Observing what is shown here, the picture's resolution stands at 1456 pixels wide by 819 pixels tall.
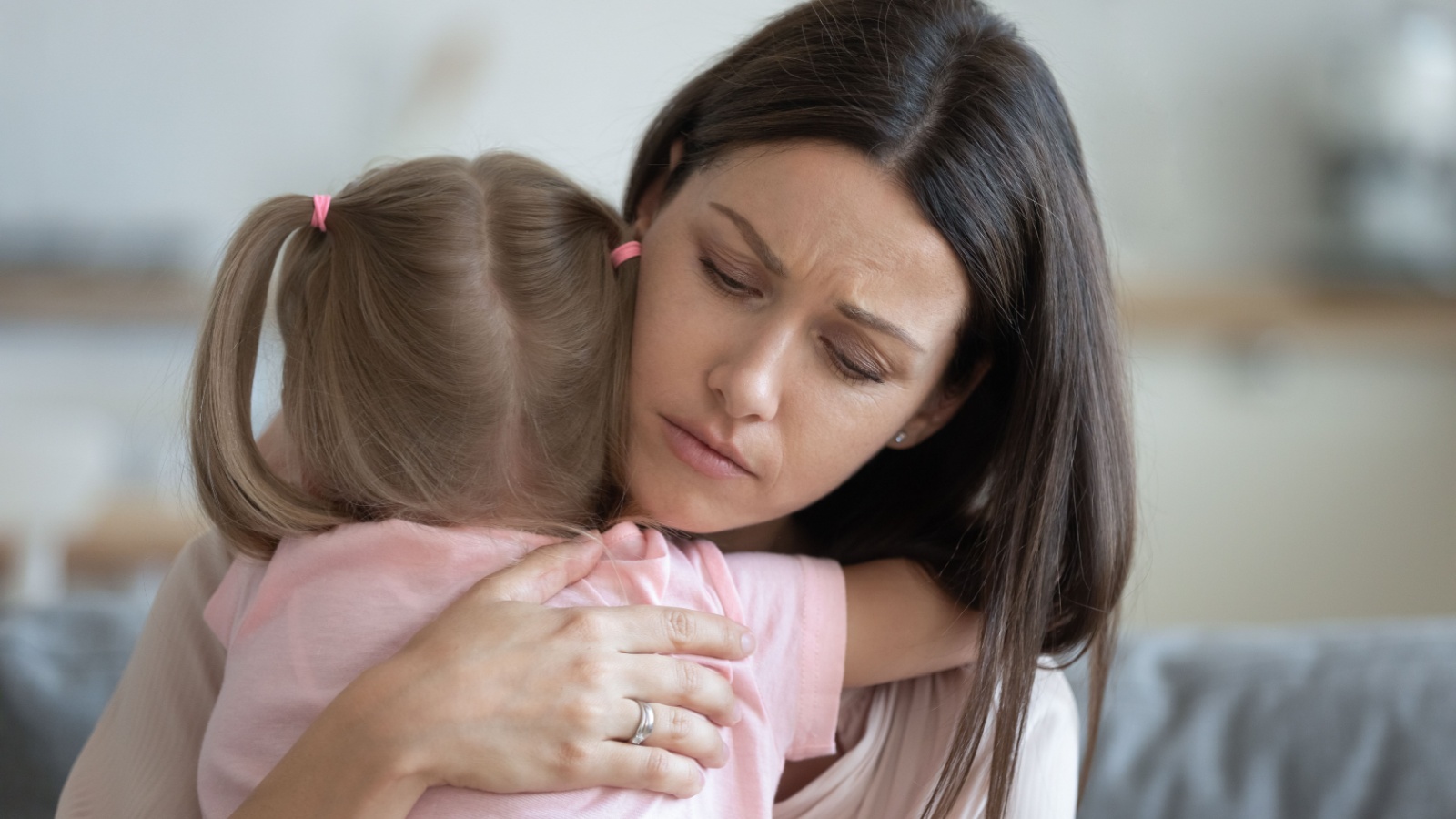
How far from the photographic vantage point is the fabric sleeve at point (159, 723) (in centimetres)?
105

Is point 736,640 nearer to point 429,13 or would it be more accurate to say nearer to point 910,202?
point 910,202

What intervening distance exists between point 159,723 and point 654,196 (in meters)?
0.66

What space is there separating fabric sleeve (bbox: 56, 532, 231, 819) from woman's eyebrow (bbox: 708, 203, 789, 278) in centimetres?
57

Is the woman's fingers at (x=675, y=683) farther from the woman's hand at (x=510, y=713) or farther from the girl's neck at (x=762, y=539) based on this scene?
the girl's neck at (x=762, y=539)

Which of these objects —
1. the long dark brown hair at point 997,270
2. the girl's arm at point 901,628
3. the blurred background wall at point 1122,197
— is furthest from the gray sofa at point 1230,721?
the blurred background wall at point 1122,197

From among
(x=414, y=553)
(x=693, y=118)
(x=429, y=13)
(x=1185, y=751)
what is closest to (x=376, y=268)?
(x=414, y=553)

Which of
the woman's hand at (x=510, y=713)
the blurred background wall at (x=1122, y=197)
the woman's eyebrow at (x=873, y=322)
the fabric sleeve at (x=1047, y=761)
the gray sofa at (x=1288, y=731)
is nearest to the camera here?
the woman's hand at (x=510, y=713)

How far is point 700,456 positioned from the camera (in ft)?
3.24

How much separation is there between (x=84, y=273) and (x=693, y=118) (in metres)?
2.26

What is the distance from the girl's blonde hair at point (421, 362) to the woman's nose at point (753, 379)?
11cm

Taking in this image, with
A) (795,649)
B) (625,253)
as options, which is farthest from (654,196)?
(795,649)

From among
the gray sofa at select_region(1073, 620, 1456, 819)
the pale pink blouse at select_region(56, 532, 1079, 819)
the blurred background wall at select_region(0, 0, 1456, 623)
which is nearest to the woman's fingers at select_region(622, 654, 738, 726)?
the pale pink blouse at select_region(56, 532, 1079, 819)

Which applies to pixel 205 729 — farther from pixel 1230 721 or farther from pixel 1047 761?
pixel 1230 721

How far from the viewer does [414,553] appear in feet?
3.03
